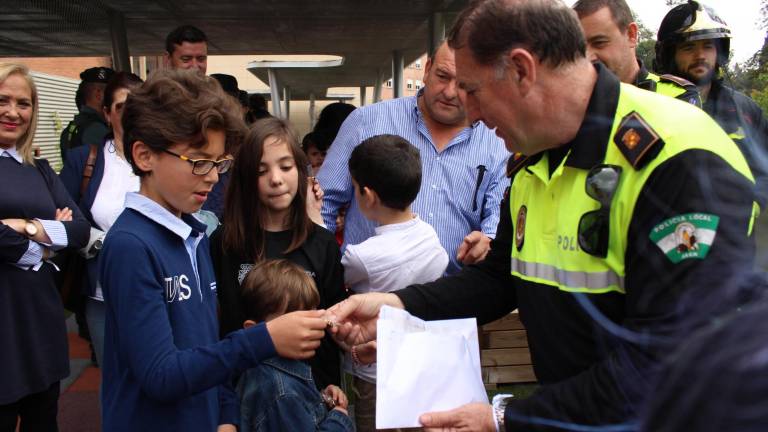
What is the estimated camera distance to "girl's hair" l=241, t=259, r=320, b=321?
2.20 m

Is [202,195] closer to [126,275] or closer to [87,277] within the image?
[126,275]

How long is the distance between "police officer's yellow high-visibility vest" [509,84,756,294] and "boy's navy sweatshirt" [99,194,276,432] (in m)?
0.81

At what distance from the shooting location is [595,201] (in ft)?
4.49

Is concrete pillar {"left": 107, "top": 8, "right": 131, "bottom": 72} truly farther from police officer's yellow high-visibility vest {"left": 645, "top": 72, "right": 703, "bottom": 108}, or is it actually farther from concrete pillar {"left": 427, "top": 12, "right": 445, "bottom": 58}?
police officer's yellow high-visibility vest {"left": 645, "top": 72, "right": 703, "bottom": 108}

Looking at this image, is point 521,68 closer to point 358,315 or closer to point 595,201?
point 595,201

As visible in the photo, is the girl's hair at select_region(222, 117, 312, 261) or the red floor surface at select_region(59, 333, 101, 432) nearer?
the girl's hair at select_region(222, 117, 312, 261)

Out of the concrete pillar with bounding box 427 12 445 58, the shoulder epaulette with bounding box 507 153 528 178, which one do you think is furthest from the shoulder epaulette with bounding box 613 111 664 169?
the concrete pillar with bounding box 427 12 445 58

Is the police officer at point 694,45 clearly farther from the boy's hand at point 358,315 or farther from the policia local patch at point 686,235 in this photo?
the boy's hand at point 358,315

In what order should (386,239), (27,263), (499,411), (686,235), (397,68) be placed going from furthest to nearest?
(397,68), (27,263), (386,239), (499,411), (686,235)

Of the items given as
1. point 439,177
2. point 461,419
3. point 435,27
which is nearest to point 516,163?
point 461,419

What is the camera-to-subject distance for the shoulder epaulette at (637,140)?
1260 millimetres

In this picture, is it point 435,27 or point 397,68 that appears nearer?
point 435,27

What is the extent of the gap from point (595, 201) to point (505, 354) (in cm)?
304

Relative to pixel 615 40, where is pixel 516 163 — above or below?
below
